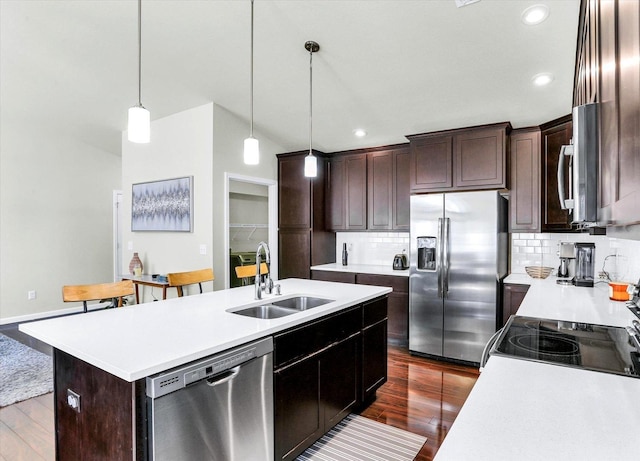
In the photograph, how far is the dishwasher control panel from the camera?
1337 mm

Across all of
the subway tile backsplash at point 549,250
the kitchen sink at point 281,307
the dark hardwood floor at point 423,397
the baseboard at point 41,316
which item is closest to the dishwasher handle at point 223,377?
the kitchen sink at point 281,307

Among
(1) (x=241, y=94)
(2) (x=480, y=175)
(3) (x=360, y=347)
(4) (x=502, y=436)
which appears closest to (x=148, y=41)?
(1) (x=241, y=94)

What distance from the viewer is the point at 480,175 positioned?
384 centimetres

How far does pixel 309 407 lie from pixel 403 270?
2683 mm

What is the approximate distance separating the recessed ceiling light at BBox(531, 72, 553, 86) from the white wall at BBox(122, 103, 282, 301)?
3105 mm

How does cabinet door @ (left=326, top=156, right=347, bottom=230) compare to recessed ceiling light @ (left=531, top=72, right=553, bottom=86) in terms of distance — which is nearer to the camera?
recessed ceiling light @ (left=531, top=72, right=553, bottom=86)

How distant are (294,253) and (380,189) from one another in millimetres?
1492

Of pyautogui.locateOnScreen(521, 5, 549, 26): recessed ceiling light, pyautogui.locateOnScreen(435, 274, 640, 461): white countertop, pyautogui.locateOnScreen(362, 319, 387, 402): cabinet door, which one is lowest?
pyautogui.locateOnScreen(362, 319, 387, 402): cabinet door

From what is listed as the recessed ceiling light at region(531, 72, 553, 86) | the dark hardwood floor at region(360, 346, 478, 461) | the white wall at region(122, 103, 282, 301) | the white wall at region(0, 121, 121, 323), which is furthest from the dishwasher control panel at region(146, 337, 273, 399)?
the white wall at region(0, 121, 121, 323)

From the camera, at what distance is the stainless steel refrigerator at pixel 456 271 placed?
362cm

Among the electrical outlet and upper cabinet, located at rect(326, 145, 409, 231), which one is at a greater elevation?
upper cabinet, located at rect(326, 145, 409, 231)

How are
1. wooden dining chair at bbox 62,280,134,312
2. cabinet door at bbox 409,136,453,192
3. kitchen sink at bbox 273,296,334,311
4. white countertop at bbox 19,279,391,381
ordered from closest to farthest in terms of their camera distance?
white countertop at bbox 19,279,391,381
wooden dining chair at bbox 62,280,134,312
kitchen sink at bbox 273,296,334,311
cabinet door at bbox 409,136,453,192

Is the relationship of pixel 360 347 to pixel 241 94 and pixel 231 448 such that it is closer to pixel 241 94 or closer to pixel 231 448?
pixel 231 448

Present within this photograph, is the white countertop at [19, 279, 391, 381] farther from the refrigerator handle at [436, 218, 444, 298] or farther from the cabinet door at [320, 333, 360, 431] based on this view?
the refrigerator handle at [436, 218, 444, 298]
